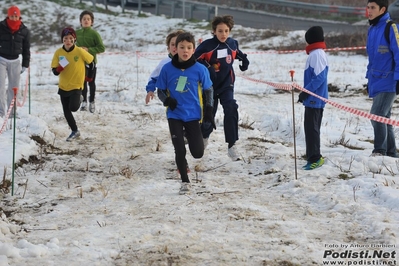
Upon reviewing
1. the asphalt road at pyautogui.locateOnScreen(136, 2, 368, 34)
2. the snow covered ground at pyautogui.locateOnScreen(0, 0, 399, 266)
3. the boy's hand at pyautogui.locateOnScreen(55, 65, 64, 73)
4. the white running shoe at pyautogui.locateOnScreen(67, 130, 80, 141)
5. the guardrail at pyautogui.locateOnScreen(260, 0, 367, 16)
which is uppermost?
the guardrail at pyautogui.locateOnScreen(260, 0, 367, 16)

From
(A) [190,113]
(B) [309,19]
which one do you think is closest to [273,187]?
(A) [190,113]

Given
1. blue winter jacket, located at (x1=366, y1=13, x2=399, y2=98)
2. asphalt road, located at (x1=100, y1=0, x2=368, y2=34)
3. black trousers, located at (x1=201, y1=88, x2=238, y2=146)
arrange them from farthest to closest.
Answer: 1. asphalt road, located at (x1=100, y1=0, x2=368, y2=34)
2. black trousers, located at (x1=201, y1=88, x2=238, y2=146)
3. blue winter jacket, located at (x1=366, y1=13, x2=399, y2=98)

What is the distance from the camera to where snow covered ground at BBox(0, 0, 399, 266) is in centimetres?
421

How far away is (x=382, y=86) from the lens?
256 inches

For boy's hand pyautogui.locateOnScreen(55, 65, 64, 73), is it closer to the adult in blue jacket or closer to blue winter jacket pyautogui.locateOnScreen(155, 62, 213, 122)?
blue winter jacket pyautogui.locateOnScreen(155, 62, 213, 122)

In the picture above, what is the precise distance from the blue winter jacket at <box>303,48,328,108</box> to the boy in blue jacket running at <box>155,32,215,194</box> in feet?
4.29

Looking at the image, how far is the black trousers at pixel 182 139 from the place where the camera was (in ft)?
19.5

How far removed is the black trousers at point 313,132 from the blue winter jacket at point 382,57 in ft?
2.58

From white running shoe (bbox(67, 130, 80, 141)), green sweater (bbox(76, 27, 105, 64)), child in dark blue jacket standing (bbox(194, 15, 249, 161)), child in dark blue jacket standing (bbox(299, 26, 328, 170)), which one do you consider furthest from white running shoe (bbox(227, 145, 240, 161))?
green sweater (bbox(76, 27, 105, 64))

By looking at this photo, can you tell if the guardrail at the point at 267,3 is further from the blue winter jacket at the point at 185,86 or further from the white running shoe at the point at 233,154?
the blue winter jacket at the point at 185,86

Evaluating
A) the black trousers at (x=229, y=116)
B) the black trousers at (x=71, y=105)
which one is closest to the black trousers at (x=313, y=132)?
the black trousers at (x=229, y=116)

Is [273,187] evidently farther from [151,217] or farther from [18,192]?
[18,192]

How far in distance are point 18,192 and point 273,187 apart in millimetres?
2830

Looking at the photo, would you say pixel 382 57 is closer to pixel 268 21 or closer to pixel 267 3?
pixel 268 21
